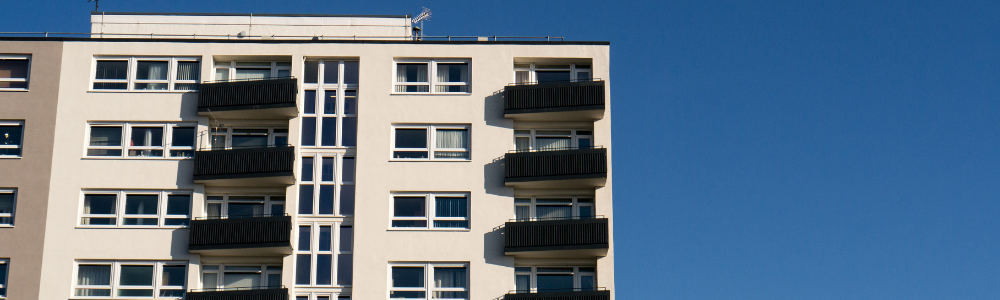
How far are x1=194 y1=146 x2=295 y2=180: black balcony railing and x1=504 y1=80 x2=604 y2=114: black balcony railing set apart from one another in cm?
806

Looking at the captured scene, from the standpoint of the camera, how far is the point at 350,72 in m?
53.9

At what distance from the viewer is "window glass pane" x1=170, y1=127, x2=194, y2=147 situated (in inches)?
2069

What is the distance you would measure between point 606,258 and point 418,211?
6850 millimetres

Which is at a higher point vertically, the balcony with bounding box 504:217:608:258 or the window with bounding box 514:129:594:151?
the window with bounding box 514:129:594:151

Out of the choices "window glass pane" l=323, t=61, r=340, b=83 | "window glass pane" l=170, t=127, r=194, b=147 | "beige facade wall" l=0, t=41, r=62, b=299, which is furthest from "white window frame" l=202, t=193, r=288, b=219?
"beige facade wall" l=0, t=41, r=62, b=299

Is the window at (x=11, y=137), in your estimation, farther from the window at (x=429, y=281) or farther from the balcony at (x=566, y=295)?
the balcony at (x=566, y=295)

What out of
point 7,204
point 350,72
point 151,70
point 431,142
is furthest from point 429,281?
point 7,204

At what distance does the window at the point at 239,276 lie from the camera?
51281 mm

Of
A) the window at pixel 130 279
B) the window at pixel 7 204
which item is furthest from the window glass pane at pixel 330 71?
the window at pixel 7 204

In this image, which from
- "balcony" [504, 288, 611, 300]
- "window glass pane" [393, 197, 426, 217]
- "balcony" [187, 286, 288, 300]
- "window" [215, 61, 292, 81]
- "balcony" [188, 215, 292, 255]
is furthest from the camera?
"window" [215, 61, 292, 81]

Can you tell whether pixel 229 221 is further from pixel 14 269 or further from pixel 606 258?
pixel 606 258

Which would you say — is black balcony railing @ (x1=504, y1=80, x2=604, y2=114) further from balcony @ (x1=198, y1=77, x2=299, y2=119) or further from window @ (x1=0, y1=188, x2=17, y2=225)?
window @ (x1=0, y1=188, x2=17, y2=225)

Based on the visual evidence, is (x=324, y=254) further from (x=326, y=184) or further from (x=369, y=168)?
(x=369, y=168)

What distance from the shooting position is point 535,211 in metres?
52.4
